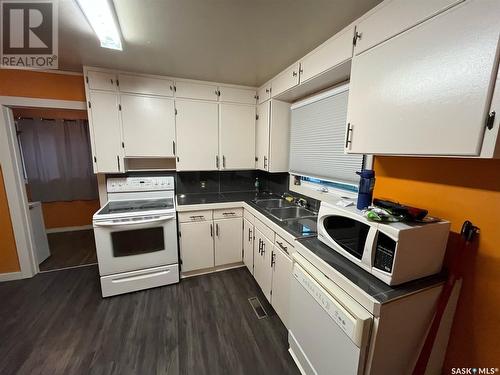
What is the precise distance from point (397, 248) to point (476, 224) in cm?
49

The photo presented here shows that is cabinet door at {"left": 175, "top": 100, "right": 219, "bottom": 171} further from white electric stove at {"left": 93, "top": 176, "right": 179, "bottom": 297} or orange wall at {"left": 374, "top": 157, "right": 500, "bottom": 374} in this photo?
orange wall at {"left": 374, "top": 157, "right": 500, "bottom": 374}

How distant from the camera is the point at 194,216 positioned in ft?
7.96

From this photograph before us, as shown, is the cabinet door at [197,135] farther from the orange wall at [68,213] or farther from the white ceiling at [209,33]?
the orange wall at [68,213]

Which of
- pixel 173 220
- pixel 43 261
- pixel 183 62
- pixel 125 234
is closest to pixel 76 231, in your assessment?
pixel 43 261

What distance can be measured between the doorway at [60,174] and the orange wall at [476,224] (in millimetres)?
3926

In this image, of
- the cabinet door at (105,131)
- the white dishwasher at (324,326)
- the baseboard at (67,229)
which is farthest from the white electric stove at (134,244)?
the baseboard at (67,229)

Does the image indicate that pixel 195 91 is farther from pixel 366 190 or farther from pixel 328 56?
pixel 366 190

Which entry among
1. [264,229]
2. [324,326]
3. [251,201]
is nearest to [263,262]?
[264,229]

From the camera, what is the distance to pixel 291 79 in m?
1.96

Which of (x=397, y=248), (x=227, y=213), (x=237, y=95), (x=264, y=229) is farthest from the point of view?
(x=237, y=95)

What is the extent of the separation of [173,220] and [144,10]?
1772 mm

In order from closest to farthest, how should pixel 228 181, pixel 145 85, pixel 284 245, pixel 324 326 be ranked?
pixel 324 326
pixel 284 245
pixel 145 85
pixel 228 181

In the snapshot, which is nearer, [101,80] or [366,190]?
[366,190]

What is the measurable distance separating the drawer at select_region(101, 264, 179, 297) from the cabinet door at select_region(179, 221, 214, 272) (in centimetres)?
16
